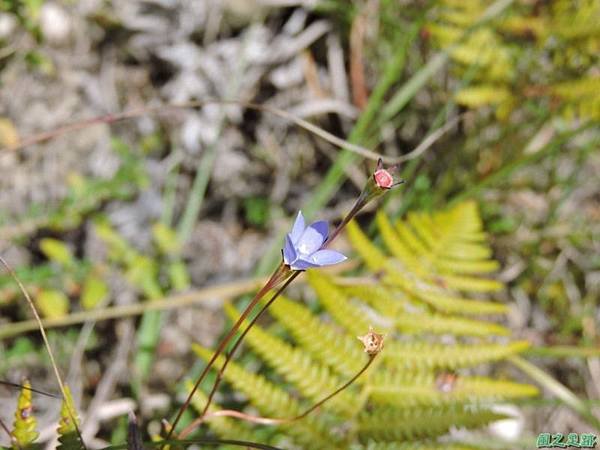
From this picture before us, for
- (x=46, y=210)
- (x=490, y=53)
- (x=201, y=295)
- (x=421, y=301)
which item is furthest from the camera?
(x=490, y=53)

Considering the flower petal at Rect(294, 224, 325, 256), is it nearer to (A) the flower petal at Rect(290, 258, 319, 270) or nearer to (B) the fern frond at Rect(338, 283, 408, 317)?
(A) the flower petal at Rect(290, 258, 319, 270)

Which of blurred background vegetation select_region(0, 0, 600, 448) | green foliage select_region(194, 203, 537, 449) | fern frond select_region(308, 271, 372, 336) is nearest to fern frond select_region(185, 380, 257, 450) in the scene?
green foliage select_region(194, 203, 537, 449)

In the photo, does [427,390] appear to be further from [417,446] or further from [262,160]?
[262,160]

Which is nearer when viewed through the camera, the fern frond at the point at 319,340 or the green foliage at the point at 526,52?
the fern frond at the point at 319,340

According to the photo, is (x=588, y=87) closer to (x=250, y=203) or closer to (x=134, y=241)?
(x=250, y=203)

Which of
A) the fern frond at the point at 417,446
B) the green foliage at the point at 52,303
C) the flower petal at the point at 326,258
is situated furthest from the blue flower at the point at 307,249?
the green foliage at the point at 52,303

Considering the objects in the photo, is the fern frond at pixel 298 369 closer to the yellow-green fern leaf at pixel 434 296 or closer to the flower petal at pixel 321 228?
the yellow-green fern leaf at pixel 434 296

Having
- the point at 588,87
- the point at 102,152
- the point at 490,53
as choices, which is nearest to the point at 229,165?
the point at 102,152
